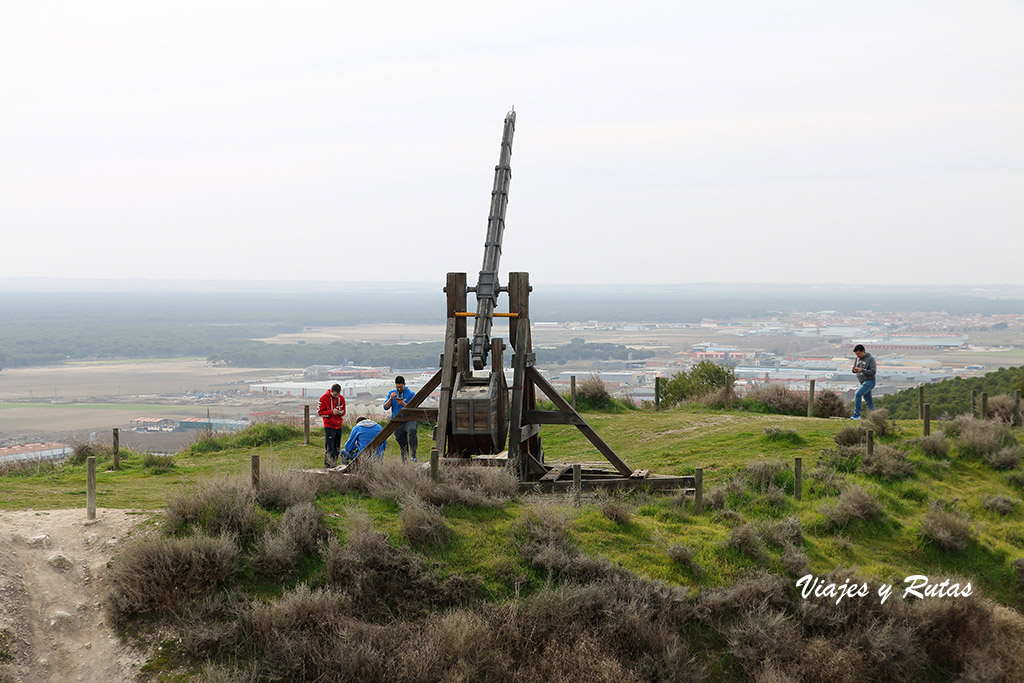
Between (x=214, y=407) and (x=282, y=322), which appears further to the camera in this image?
(x=282, y=322)

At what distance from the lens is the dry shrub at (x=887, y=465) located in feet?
48.1

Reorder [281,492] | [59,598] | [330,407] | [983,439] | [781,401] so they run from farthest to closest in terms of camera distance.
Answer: [781,401] < [983,439] < [330,407] < [281,492] < [59,598]

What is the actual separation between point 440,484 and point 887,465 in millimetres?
7681

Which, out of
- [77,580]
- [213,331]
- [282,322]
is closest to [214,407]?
[77,580]

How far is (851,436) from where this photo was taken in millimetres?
16516

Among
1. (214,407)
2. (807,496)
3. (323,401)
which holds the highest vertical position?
(323,401)

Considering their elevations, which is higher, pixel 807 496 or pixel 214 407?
pixel 807 496

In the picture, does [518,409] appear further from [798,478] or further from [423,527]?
[798,478]

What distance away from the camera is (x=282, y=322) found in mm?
167250

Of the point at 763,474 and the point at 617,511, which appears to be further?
the point at 763,474

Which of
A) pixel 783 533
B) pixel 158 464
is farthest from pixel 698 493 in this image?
pixel 158 464

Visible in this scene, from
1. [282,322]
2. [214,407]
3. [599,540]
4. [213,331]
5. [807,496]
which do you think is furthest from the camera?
[282,322]

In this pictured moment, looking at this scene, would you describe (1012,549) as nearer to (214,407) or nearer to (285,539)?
(285,539)

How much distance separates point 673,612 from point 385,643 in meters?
3.35
